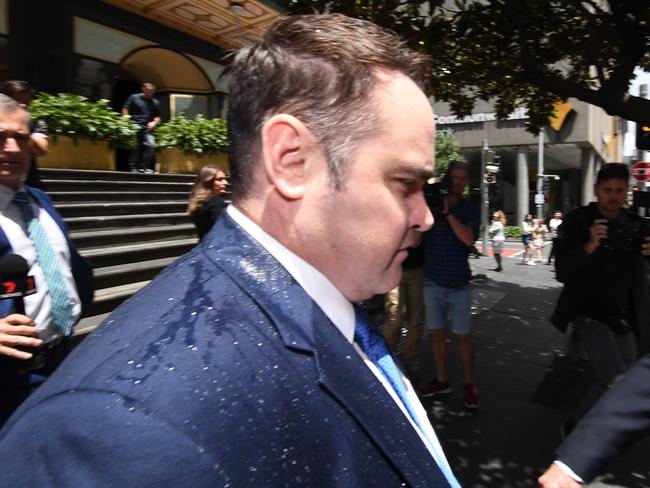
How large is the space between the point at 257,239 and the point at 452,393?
159 inches

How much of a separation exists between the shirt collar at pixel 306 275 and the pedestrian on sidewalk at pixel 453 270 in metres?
3.45

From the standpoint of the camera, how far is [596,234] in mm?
3305

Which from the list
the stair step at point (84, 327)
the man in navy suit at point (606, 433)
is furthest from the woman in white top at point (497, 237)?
the man in navy suit at point (606, 433)

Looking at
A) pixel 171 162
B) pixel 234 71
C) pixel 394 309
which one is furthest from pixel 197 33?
pixel 234 71

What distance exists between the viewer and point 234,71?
99 centimetres

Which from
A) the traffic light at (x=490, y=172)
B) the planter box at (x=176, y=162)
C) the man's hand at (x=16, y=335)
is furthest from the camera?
the traffic light at (x=490, y=172)

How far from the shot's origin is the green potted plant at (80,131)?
6.98 m

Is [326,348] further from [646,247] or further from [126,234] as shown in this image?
[126,234]

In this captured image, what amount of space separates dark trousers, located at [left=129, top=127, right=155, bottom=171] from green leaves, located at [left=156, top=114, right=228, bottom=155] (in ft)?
0.84

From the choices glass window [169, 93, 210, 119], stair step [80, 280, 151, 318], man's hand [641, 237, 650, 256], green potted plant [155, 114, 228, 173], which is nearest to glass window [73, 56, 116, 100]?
green potted plant [155, 114, 228, 173]

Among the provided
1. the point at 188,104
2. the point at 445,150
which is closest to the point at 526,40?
the point at 188,104

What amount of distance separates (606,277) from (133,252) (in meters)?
4.91

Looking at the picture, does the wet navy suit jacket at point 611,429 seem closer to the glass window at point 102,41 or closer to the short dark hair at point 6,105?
the short dark hair at point 6,105

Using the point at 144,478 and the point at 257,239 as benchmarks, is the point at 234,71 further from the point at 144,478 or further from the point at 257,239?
the point at 144,478
